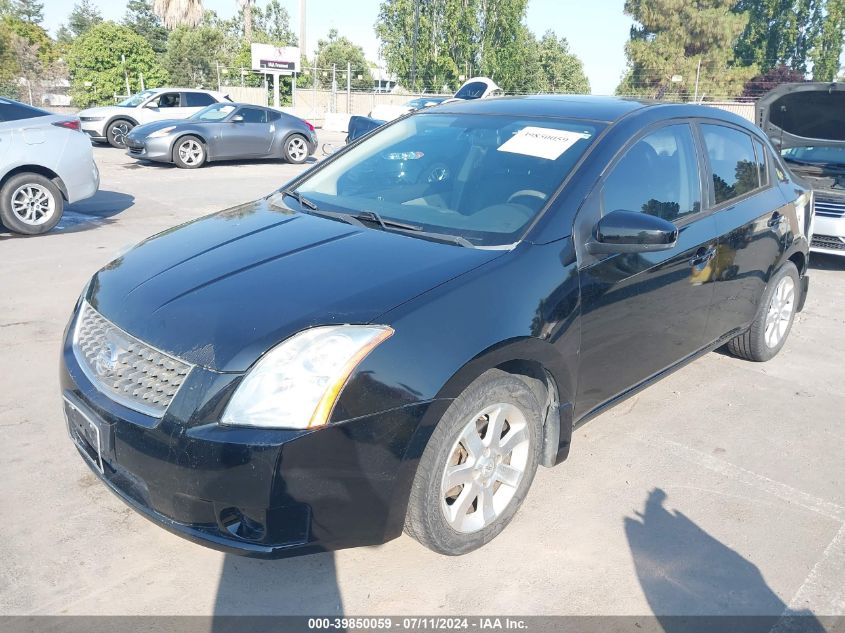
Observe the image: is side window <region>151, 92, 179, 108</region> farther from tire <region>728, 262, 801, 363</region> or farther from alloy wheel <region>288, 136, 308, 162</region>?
tire <region>728, 262, 801, 363</region>

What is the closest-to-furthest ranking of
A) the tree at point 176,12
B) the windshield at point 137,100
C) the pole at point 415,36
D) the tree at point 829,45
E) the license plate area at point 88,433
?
the license plate area at point 88,433
the windshield at point 137,100
the pole at point 415,36
the tree at point 176,12
the tree at point 829,45

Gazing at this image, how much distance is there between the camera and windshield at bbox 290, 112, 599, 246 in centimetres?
317

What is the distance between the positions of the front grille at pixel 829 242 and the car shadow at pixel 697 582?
5.63m

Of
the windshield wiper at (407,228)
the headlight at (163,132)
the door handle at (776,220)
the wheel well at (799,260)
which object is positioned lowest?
the wheel well at (799,260)

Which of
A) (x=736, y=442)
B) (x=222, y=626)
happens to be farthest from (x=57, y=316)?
(x=736, y=442)

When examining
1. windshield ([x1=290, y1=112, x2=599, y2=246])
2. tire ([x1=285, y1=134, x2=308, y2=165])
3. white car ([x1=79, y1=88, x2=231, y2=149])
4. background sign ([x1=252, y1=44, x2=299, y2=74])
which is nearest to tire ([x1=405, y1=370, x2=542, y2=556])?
windshield ([x1=290, y1=112, x2=599, y2=246])

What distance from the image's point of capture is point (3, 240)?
25.3ft

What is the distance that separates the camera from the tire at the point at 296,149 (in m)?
16.4

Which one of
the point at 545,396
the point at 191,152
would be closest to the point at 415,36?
the point at 191,152

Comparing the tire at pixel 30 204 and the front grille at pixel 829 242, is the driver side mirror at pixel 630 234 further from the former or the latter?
the tire at pixel 30 204

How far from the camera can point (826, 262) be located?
8453 mm

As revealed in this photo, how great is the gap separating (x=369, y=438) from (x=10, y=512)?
66.6 inches

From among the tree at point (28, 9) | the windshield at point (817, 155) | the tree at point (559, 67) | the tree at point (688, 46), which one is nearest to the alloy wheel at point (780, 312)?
the windshield at point (817, 155)

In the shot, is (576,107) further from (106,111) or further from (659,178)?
(106,111)
